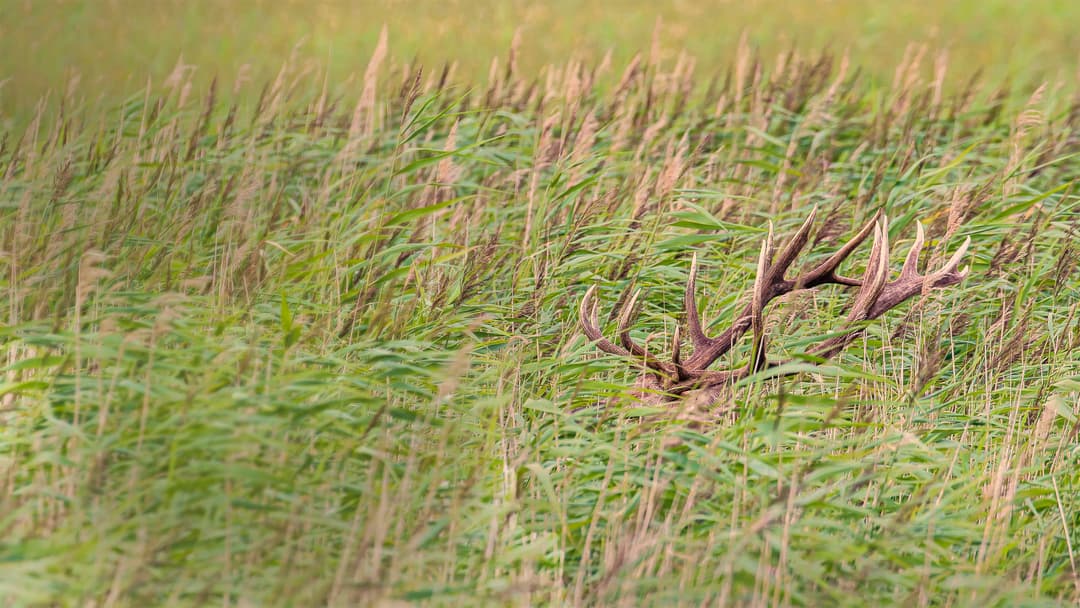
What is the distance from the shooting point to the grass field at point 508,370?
2.96 meters

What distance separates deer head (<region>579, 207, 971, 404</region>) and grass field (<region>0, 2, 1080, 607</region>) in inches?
3.7

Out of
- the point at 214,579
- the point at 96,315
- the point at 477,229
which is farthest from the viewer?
the point at 477,229

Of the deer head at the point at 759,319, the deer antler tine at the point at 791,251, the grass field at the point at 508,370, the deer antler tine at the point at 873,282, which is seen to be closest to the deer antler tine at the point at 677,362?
the deer head at the point at 759,319

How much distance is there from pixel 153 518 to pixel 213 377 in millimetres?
494

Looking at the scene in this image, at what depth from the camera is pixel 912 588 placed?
311cm

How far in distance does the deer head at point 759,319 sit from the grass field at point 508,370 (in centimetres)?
9

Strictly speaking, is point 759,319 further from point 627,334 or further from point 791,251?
point 627,334

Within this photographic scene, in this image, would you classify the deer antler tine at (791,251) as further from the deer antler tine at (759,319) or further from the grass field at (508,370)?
the grass field at (508,370)

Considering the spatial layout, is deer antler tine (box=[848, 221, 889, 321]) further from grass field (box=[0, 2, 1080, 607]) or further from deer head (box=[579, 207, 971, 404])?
grass field (box=[0, 2, 1080, 607])

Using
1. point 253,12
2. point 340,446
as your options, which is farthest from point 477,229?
point 253,12

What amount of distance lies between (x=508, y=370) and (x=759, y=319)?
829 mm

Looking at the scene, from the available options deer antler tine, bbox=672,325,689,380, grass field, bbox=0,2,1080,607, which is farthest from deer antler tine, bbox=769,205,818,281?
deer antler tine, bbox=672,325,689,380

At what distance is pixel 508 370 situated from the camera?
4195mm

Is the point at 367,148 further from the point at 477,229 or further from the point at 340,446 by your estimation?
the point at 340,446
